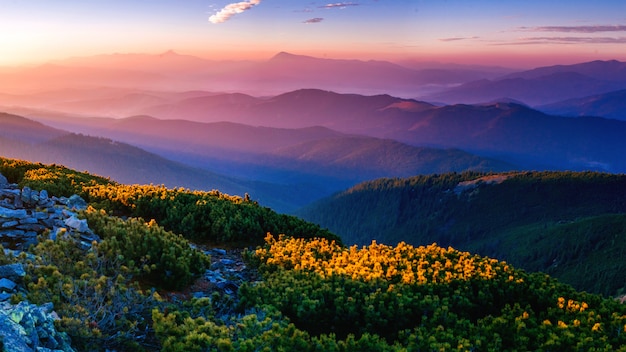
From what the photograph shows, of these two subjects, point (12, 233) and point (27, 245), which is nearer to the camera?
point (27, 245)

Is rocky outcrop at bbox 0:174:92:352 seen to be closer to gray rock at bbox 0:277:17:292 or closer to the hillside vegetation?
gray rock at bbox 0:277:17:292

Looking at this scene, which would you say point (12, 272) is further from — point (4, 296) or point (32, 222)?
point (32, 222)

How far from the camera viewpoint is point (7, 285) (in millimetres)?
8352

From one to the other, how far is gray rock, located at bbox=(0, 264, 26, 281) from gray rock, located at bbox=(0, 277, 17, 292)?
209 millimetres

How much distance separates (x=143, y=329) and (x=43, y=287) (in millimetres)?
1833

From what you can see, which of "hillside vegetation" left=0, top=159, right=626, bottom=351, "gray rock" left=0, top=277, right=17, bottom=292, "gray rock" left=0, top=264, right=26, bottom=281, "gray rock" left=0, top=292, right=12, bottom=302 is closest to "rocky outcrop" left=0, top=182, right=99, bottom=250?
"hillside vegetation" left=0, top=159, right=626, bottom=351

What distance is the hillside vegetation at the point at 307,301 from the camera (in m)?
7.90

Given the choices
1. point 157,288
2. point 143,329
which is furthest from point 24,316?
point 157,288

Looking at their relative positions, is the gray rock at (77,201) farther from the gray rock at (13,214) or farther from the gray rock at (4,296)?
the gray rock at (4,296)

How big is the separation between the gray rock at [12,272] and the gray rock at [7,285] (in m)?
0.21

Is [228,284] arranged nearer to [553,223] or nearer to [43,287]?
[43,287]

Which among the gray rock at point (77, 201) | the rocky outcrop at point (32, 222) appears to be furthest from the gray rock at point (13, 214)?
the gray rock at point (77, 201)

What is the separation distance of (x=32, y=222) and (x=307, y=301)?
26.4 ft

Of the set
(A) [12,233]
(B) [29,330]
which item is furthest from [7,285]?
(A) [12,233]
